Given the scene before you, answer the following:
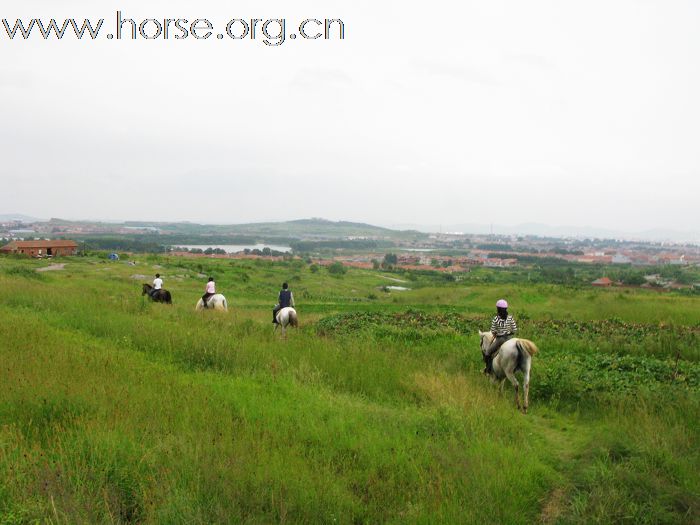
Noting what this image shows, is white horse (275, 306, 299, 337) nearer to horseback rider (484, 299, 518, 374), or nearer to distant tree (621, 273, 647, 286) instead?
horseback rider (484, 299, 518, 374)

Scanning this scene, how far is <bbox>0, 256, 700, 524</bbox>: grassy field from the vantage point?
197 inches

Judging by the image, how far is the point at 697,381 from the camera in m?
10.1

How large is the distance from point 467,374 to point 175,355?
666 centimetres

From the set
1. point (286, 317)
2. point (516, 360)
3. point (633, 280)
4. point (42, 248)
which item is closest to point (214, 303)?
point (286, 317)

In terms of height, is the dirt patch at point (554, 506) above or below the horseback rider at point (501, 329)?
below

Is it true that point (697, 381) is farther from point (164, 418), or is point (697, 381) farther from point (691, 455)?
point (164, 418)

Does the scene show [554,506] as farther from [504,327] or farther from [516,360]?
[504,327]

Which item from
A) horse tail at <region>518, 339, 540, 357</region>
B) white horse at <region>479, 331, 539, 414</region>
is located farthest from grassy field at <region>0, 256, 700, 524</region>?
horse tail at <region>518, 339, 540, 357</region>

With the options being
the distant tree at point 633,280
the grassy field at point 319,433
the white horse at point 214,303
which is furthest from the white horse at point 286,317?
the distant tree at point 633,280

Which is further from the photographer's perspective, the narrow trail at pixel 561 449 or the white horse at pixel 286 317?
the white horse at pixel 286 317

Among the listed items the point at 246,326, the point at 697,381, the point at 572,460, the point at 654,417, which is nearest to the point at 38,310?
the point at 246,326

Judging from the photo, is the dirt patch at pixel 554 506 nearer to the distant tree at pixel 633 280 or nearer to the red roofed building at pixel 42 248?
the red roofed building at pixel 42 248

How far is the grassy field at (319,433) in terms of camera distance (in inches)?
197

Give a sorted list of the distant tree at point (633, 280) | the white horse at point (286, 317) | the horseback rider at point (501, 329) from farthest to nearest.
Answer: the distant tree at point (633, 280)
the white horse at point (286, 317)
the horseback rider at point (501, 329)
